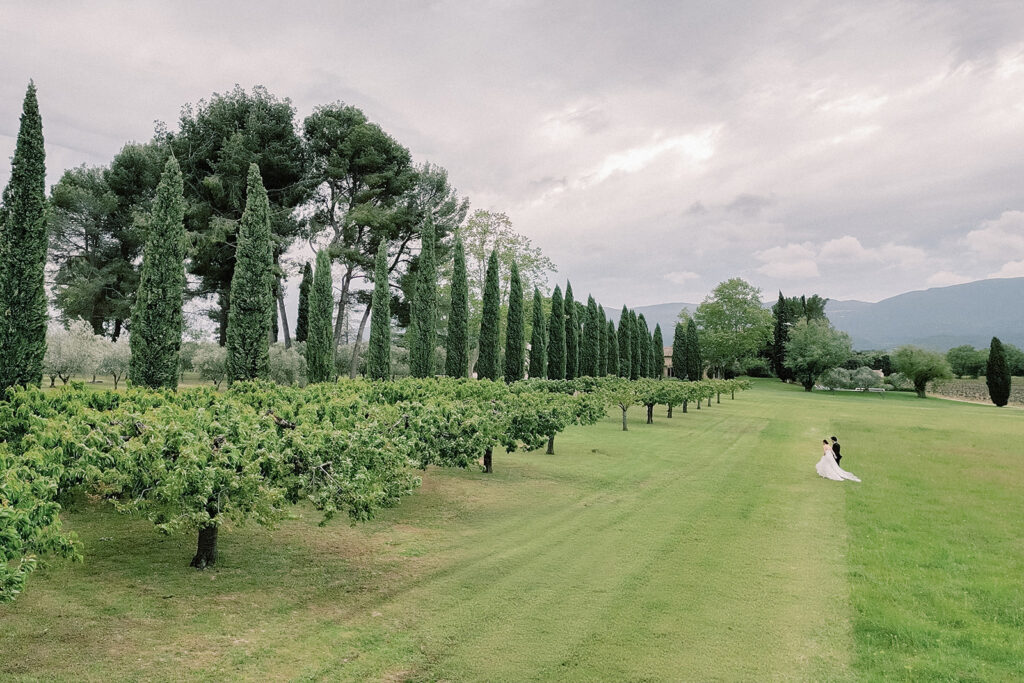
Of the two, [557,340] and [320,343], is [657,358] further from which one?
[320,343]

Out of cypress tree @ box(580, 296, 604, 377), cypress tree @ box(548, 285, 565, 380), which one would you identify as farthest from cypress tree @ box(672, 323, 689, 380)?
cypress tree @ box(548, 285, 565, 380)

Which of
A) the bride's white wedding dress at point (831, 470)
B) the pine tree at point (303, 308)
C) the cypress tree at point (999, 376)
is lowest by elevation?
the bride's white wedding dress at point (831, 470)

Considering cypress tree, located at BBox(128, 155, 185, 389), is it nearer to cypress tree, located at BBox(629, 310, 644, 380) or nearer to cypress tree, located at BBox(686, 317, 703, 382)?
cypress tree, located at BBox(629, 310, 644, 380)

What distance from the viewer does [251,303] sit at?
63.6 ft

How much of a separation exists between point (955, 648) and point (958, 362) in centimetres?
9642

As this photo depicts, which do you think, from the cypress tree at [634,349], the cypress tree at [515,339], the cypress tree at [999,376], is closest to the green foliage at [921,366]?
the cypress tree at [999,376]

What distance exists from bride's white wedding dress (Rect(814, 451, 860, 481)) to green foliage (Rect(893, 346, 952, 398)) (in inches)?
2111

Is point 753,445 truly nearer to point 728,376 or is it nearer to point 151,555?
point 151,555

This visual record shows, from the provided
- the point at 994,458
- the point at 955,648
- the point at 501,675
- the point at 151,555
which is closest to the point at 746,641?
the point at 955,648

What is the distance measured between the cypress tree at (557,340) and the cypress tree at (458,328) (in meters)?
12.5

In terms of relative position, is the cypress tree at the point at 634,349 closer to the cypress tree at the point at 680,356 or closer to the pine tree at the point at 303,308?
the cypress tree at the point at 680,356

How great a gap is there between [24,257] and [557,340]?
103ft

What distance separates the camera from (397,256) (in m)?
38.5

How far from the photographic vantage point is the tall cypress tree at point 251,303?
757 inches
